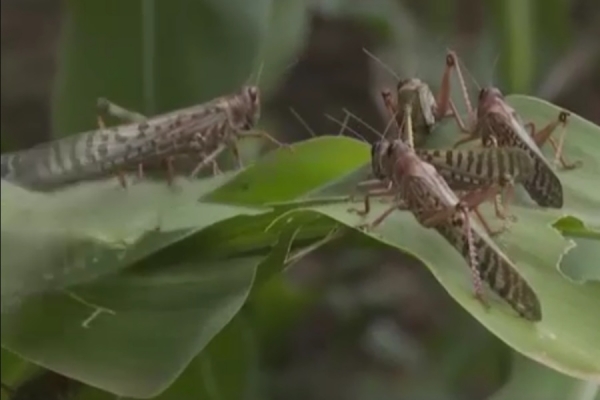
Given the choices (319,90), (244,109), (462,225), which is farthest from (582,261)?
(319,90)

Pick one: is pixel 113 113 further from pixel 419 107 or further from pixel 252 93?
pixel 419 107

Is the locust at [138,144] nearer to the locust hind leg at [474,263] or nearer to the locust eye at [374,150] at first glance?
the locust eye at [374,150]

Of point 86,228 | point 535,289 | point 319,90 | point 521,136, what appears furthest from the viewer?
point 319,90

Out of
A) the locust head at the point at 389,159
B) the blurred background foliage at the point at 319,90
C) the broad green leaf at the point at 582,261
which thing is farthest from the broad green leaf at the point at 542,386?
the locust head at the point at 389,159

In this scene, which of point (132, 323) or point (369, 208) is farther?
point (369, 208)

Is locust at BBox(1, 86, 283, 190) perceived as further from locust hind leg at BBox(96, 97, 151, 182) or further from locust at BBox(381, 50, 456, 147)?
locust at BBox(381, 50, 456, 147)

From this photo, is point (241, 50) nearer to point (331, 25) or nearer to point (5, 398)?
point (5, 398)
